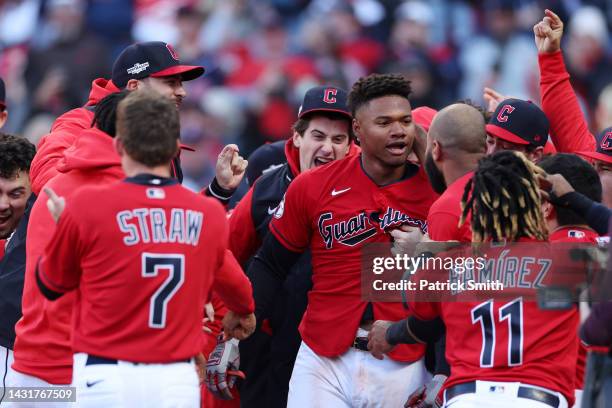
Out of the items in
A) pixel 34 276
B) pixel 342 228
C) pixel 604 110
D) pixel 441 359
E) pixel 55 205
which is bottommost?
pixel 441 359

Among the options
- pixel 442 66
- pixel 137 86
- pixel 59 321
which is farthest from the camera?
pixel 442 66

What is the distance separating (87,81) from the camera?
39.4 feet

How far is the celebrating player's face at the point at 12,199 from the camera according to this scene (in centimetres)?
609

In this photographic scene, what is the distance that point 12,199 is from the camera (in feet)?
20.1

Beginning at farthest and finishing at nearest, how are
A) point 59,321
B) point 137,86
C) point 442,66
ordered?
point 442,66 → point 137,86 → point 59,321

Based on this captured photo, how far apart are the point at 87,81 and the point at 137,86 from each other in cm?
620

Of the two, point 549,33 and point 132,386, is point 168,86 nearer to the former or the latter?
point 549,33

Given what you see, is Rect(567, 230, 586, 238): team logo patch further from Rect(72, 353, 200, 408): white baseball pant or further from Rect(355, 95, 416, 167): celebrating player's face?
Rect(72, 353, 200, 408): white baseball pant

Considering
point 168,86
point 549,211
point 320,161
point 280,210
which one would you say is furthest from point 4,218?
point 549,211

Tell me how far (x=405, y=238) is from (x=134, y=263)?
177 centimetres

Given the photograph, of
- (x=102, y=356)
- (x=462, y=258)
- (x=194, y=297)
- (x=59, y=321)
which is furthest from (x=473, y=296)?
(x=59, y=321)

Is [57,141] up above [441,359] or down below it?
above

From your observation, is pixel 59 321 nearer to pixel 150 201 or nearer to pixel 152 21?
pixel 150 201

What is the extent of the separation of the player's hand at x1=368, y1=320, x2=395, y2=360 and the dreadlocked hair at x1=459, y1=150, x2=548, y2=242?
0.98m
